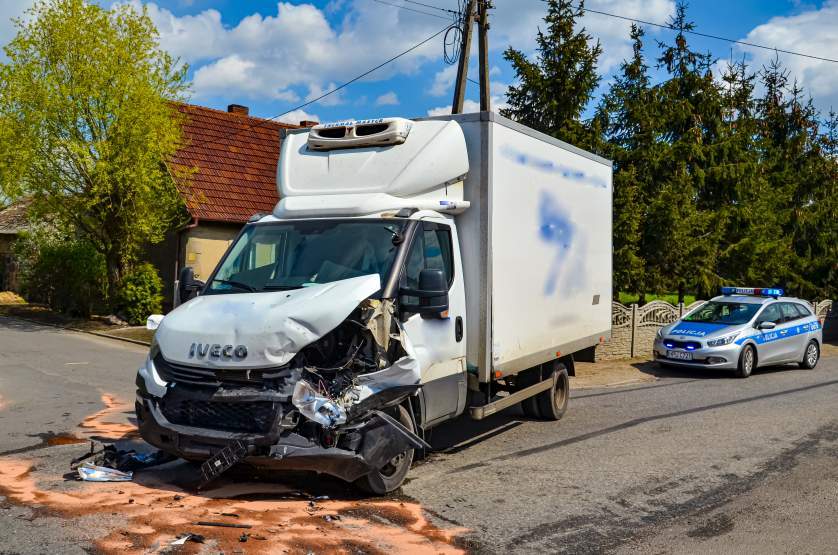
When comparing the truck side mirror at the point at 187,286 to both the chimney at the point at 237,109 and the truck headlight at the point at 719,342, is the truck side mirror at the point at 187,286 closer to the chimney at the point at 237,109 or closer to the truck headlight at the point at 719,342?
the truck headlight at the point at 719,342

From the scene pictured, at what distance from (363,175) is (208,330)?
6.87 feet

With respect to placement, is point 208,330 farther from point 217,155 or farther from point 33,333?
point 217,155

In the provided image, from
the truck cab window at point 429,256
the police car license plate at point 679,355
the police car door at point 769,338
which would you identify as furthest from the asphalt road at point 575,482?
the police car door at point 769,338

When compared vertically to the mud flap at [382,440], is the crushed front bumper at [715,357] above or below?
below

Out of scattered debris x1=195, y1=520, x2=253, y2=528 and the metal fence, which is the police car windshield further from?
scattered debris x1=195, y1=520, x2=253, y2=528

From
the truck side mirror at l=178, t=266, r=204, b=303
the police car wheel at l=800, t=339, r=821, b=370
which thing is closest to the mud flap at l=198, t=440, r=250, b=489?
the truck side mirror at l=178, t=266, r=204, b=303

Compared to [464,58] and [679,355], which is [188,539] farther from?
[464,58]

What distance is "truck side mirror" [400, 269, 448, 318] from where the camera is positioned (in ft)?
20.3

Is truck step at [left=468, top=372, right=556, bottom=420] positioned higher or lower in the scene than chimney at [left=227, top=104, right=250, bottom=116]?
lower

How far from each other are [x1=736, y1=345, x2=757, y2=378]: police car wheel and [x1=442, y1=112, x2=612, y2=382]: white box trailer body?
5815 millimetres

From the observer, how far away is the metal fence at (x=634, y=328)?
17312 millimetres

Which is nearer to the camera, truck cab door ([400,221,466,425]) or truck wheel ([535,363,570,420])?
truck cab door ([400,221,466,425])

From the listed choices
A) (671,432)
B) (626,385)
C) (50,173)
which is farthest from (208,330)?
(50,173)

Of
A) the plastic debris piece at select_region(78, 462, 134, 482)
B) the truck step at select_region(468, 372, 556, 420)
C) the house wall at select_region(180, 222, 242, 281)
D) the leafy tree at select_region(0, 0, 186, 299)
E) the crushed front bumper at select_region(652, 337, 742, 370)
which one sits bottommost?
the plastic debris piece at select_region(78, 462, 134, 482)
